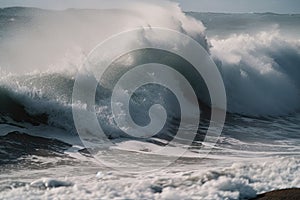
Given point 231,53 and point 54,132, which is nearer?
point 54,132

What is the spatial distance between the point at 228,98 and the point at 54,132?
21.1 feet

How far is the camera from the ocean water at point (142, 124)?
5.45 metres

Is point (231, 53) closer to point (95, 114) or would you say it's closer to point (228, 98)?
point (228, 98)

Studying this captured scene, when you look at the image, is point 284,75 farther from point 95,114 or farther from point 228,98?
point 95,114

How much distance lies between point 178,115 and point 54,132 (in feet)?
11.0

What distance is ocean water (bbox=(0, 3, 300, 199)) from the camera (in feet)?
17.9

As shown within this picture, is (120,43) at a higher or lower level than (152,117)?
higher

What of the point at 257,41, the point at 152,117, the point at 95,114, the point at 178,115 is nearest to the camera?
the point at 95,114

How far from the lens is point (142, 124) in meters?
9.55

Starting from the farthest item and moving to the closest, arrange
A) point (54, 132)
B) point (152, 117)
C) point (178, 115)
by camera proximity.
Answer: point (178, 115) < point (152, 117) < point (54, 132)

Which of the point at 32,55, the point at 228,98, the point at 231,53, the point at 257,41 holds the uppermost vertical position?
the point at 257,41

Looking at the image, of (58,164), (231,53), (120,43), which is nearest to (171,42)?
(120,43)

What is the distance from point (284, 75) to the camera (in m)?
16.6

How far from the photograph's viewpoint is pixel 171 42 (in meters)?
13.7
